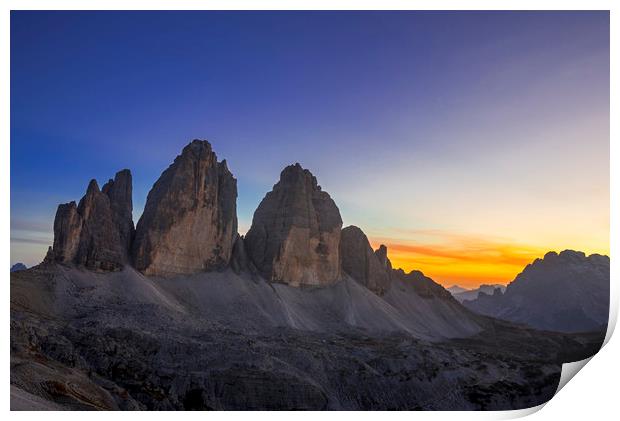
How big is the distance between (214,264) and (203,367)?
4120cm

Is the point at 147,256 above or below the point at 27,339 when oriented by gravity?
above

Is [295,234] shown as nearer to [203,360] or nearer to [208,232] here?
[208,232]

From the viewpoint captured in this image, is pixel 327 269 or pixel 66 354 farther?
pixel 327 269

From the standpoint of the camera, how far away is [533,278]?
160250 mm

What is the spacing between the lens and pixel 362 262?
96250 millimetres

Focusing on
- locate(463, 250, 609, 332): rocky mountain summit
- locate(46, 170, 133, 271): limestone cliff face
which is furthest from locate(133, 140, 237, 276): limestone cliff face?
locate(463, 250, 609, 332): rocky mountain summit

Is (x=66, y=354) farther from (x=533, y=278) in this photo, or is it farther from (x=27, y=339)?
(x=533, y=278)

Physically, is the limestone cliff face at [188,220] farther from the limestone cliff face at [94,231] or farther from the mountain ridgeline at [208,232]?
the limestone cliff face at [94,231]

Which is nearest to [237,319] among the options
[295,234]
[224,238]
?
[224,238]

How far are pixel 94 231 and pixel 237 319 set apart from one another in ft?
65.1

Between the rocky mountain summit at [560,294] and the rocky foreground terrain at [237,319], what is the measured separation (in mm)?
41947
